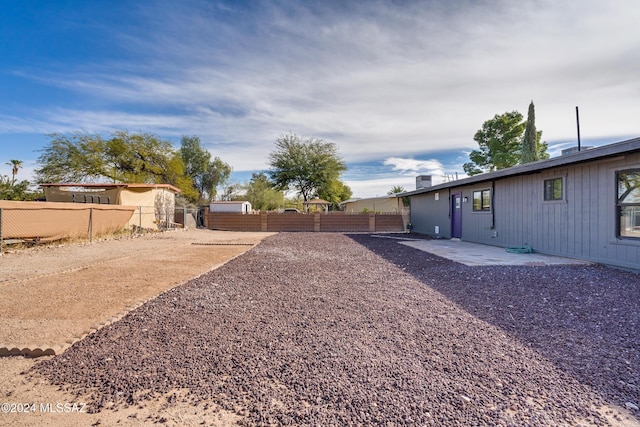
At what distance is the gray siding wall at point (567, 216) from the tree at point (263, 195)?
19984 mm

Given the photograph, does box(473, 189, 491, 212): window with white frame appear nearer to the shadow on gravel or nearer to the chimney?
the shadow on gravel

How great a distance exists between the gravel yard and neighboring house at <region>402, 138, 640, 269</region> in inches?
77.9

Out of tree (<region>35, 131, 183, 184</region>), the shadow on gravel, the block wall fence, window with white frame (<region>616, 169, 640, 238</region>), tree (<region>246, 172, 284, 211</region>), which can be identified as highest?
tree (<region>35, 131, 183, 184</region>)

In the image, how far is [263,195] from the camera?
28.4 m

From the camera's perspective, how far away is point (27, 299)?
167 inches

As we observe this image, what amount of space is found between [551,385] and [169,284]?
16.6 feet

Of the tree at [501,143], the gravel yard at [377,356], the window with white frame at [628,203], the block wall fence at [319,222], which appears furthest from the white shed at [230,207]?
the tree at [501,143]

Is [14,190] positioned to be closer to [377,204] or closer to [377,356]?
[377,356]

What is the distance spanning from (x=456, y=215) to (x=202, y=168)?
84.8 feet

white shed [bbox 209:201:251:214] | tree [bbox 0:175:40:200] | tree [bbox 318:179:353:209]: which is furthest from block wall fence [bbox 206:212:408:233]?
tree [bbox 0:175:40:200]

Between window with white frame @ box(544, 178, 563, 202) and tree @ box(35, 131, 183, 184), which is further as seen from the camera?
tree @ box(35, 131, 183, 184)

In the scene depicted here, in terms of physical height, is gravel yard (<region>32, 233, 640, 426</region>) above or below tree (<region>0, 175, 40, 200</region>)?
below

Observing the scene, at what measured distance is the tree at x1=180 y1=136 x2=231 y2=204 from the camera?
31469 millimetres

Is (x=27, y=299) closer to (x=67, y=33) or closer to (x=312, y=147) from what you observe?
(x=67, y=33)
